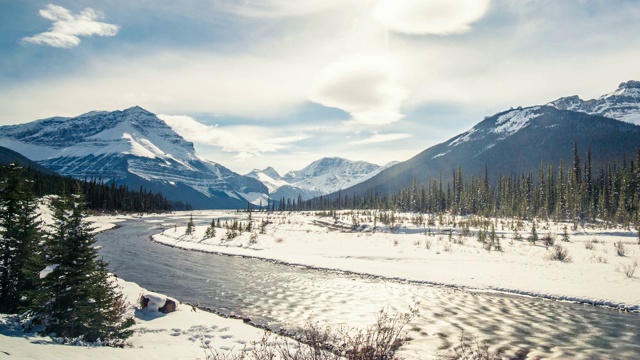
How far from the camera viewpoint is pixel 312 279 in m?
24.0

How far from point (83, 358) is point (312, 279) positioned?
→ 17.7 meters

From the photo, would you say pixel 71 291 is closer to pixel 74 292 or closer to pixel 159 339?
pixel 74 292

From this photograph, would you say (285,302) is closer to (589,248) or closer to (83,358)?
(83,358)

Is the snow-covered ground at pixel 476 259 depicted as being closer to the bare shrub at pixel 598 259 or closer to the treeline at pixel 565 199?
the bare shrub at pixel 598 259

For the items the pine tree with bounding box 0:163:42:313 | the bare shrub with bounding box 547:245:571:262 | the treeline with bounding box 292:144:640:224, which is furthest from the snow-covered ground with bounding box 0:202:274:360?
the treeline with bounding box 292:144:640:224

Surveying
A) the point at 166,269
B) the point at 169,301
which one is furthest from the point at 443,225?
the point at 169,301

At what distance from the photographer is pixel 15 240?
13.0 m

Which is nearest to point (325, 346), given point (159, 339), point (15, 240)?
point (159, 339)

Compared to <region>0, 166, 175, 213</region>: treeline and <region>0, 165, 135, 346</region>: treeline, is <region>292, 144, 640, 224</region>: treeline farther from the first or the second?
<region>0, 166, 175, 213</region>: treeline

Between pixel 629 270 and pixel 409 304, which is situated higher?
pixel 629 270

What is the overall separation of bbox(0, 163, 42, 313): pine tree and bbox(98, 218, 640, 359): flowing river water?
7080 mm

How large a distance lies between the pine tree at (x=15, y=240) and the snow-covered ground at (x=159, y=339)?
5.62 ft

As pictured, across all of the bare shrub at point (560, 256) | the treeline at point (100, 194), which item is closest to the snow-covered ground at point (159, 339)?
the bare shrub at point (560, 256)

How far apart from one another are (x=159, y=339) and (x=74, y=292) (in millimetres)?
2842
